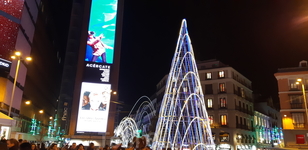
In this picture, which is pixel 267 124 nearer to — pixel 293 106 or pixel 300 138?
pixel 293 106

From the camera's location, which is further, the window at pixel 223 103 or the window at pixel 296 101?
the window at pixel 223 103

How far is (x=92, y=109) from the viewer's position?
135ft

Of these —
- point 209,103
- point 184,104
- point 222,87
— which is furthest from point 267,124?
point 184,104

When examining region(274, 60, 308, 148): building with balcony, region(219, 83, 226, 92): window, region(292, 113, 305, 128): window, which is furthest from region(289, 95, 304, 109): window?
region(219, 83, 226, 92): window

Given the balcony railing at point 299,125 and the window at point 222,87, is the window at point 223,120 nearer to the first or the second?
the window at point 222,87

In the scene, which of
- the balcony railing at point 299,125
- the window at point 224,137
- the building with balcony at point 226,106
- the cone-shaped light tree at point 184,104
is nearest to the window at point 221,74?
the building with balcony at point 226,106

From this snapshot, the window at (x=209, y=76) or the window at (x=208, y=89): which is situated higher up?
the window at (x=209, y=76)

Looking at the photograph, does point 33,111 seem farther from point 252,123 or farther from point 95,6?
point 252,123

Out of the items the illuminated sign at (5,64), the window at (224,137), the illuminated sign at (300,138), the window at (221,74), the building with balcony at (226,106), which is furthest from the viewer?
the window at (221,74)

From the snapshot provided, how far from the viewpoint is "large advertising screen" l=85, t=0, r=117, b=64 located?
45.1 metres

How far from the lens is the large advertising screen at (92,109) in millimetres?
40438

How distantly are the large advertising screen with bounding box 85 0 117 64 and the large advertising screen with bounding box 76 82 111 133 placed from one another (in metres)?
5.88

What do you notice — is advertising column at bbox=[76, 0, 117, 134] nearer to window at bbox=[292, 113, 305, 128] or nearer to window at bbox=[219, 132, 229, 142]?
window at bbox=[219, 132, 229, 142]

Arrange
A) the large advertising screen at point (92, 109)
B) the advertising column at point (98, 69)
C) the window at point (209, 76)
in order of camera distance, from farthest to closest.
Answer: the window at point (209, 76)
the advertising column at point (98, 69)
the large advertising screen at point (92, 109)
